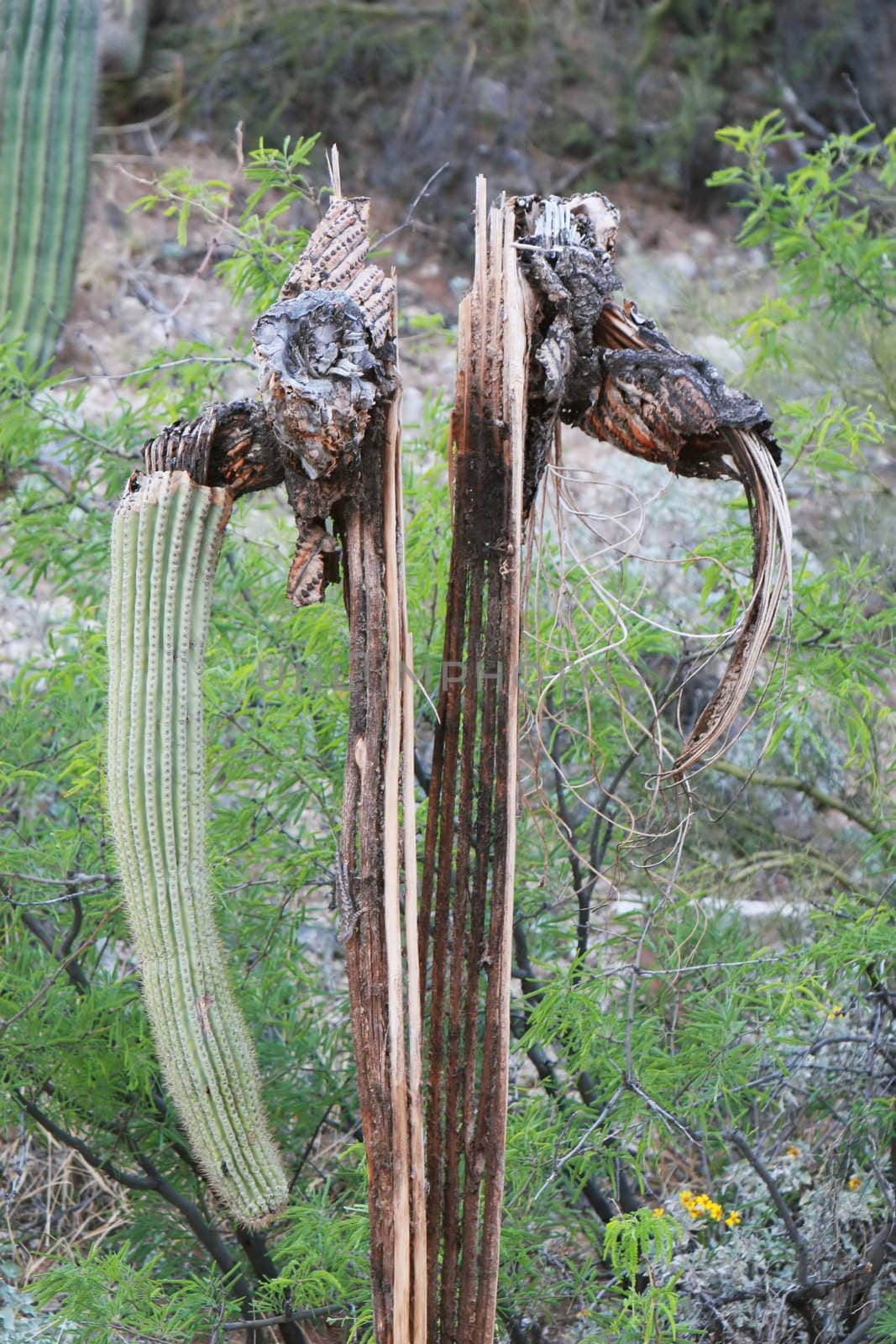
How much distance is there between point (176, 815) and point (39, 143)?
4251 mm

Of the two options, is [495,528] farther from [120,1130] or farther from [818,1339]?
[818,1339]

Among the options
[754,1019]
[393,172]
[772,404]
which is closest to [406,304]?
[393,172]

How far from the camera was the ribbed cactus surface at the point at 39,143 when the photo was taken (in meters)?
4.84

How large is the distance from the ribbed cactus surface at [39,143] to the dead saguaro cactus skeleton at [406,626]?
12.6ft

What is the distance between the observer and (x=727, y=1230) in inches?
91.0

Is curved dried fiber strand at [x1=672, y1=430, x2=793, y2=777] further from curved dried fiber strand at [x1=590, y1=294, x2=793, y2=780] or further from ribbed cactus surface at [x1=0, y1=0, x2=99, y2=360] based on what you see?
ribbed cactus surface at [x1=0, y1=0, x2=99, y2=360]

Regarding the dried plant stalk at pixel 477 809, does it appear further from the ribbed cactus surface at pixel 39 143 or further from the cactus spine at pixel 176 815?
the ribbed cactus surface at pixel 39 143

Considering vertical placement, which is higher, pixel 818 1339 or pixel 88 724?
pixel 88 724

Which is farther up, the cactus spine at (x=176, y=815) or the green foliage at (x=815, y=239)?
the green foliage at (x=815, y=239)

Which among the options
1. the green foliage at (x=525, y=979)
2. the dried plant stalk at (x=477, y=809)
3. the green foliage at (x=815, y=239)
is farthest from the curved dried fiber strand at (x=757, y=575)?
the green foliage at (x=815, y=239)

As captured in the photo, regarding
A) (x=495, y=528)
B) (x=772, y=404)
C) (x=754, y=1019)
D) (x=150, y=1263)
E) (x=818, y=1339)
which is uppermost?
(x=772, y=404)

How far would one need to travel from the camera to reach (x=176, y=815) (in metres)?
1.38

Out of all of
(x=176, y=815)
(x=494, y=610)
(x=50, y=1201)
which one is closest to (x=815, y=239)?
(x=494, y=610)

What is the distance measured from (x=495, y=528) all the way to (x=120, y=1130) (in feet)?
4.37
